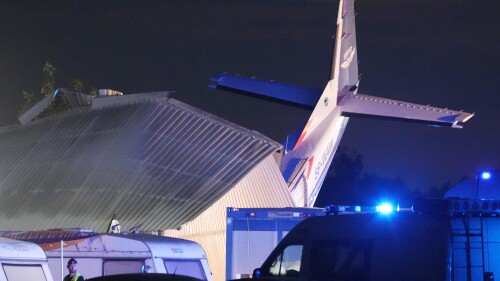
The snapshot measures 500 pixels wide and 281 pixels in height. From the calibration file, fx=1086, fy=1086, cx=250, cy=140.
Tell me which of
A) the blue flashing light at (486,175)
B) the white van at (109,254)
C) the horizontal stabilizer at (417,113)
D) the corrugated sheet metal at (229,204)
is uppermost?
the horizontal stabilizer at (417,113)

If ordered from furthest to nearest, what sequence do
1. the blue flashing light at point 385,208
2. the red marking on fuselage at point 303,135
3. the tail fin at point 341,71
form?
the tail fin at point 341,71
the red marking on fuselage at point 303,135
the blue flashing light at point 385,208

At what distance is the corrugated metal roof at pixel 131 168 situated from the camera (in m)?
35.3

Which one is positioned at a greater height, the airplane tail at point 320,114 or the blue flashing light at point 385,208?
the airplane tail at point 320,114

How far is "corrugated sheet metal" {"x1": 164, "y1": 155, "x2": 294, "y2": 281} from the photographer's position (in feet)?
113

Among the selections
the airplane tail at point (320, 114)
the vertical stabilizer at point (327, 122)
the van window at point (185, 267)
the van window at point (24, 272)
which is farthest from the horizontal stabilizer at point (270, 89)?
the van window at point (24, 272)

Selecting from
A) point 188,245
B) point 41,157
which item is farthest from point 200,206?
point 188,245

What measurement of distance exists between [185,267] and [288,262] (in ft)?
8.02

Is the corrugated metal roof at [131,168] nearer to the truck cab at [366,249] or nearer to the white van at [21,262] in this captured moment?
the truck cab at [366,249]

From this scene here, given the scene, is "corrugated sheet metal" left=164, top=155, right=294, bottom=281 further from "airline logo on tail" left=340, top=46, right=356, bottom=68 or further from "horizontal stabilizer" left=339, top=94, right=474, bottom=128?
"airline logo on tail" left=340, top=46, right=356, bottom=68

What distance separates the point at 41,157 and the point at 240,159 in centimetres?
867

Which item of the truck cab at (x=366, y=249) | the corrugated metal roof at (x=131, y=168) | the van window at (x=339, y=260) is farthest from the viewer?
the corrugated metal roof at (x=131, y=168)

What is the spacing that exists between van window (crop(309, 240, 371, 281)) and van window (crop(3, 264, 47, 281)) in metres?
3.96

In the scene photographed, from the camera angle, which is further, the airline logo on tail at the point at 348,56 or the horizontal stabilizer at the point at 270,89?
the airline logo on tail at the point at 348,56

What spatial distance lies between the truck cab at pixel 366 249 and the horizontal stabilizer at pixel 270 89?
33119 millimetres
